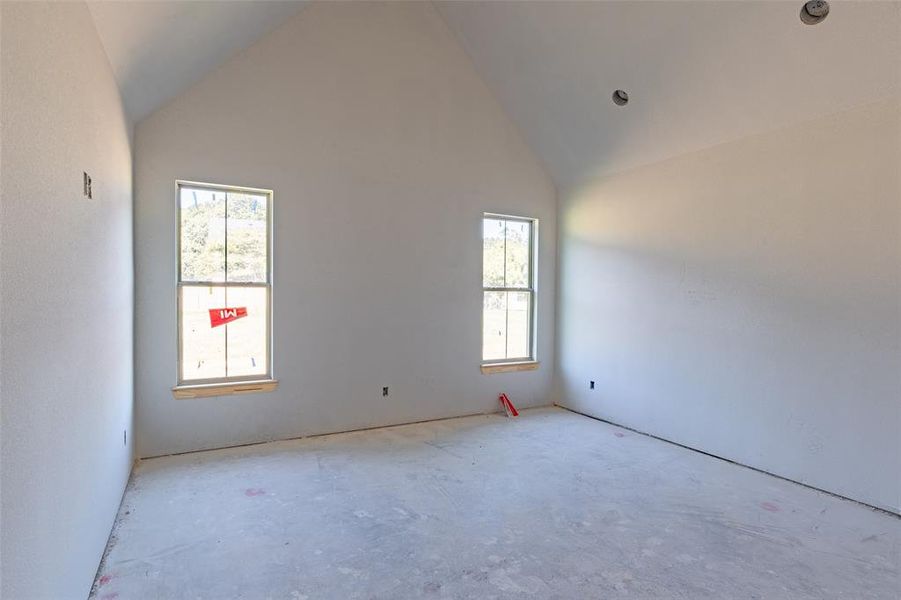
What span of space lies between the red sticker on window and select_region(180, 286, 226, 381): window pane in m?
0.03

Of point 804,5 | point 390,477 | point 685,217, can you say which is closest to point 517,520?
point 390,477

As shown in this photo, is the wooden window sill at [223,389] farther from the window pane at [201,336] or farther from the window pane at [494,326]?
the window pane at [494,326]

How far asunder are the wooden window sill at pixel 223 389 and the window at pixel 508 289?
7.72 ft

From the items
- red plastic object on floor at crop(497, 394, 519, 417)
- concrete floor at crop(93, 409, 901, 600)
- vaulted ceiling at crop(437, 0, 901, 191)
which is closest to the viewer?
concrete floor at crop(93, 409, 901, 600)

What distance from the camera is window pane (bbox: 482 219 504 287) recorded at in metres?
5.34

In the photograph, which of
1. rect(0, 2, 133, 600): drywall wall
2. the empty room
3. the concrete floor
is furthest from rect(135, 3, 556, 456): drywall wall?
rect(0, 2, 133, 600): drywall wall

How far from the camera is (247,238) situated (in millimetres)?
4102

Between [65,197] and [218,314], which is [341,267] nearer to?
[218,314]

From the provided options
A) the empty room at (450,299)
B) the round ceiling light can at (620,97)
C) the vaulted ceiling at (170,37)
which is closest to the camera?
the empty room at (450,299)

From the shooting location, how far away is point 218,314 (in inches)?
158

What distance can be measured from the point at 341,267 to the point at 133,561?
272cm

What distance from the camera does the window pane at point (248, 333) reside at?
407 cm

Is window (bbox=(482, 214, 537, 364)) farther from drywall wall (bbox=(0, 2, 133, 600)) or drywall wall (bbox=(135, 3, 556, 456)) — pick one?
drywall wall (bbox=(0, 2, 133, 600))

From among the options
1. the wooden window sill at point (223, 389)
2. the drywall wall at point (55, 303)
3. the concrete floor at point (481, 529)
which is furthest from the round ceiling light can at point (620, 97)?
the wooden window sill at point (223, 389)
